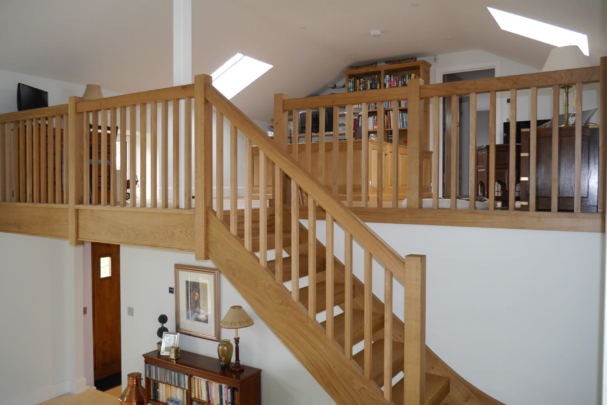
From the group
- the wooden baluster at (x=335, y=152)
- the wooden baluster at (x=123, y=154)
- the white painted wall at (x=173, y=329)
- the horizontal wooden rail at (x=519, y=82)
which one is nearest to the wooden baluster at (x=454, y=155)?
the horizontal wooden rail at (x=519, y=82)

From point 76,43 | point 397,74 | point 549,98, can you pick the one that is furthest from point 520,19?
point 76,43

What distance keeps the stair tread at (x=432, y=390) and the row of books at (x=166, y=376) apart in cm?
282

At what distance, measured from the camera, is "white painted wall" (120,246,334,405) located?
4590 mm

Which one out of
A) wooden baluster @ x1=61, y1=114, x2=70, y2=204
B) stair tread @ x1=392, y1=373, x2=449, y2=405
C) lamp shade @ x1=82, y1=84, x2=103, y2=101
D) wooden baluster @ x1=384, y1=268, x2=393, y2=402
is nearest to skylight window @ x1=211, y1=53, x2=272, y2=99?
lamp shade @ x1=82, y1=84, x2=103, y2=101

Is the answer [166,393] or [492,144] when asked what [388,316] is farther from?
[166,393]

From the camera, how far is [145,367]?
5285mm

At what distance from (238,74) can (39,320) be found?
4275 mm

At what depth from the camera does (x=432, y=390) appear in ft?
9.73

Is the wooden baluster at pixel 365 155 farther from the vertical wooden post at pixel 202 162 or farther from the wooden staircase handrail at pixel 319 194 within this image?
the vertical wooden post at pixel 202 162

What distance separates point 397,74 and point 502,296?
17.6 feet

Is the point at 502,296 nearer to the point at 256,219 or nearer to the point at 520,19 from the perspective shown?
the point at 256,219

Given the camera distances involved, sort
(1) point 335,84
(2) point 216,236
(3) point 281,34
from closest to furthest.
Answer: (2) point 216,236 < (3) point 281,34 < (1) point 335,84

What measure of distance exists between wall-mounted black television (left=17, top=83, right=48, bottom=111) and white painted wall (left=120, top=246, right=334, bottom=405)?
1913 millimetres

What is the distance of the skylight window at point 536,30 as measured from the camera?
181 inches
